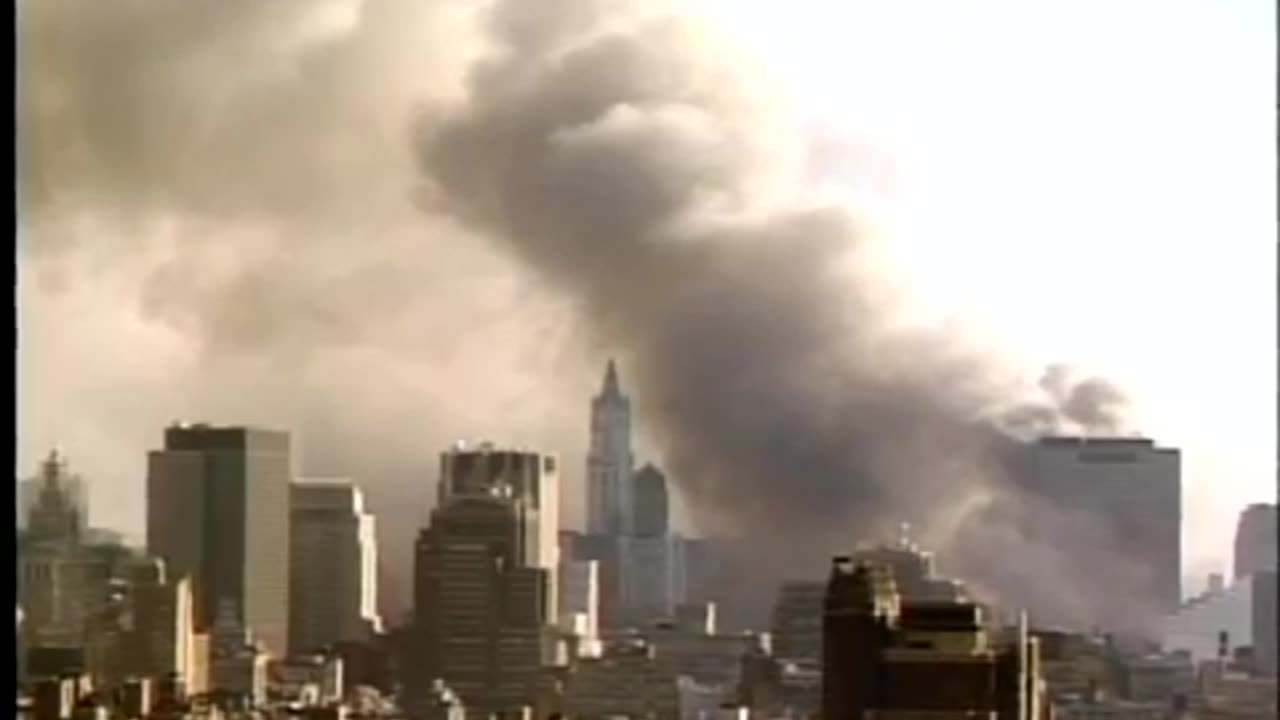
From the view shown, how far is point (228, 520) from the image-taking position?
2.14 meters

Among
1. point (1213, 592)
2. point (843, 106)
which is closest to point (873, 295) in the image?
point (843, 106)

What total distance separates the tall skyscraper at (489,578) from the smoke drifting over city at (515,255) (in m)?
0.04

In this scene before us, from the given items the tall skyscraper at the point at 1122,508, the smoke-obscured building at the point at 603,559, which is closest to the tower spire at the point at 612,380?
the smoke-obscured building at the point at 603,559

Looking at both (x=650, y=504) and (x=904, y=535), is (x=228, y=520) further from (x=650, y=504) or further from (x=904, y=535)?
Answer: (x=904, y=535)

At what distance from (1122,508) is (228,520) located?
0.84m

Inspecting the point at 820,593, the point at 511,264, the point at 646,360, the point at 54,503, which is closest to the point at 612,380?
the point at 646,360

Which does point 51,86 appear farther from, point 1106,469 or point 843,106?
point 1106,469

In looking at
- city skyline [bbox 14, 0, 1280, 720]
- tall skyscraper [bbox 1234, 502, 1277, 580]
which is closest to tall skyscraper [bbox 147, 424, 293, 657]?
city skyline [bbox 14, 0, 1280, 720]

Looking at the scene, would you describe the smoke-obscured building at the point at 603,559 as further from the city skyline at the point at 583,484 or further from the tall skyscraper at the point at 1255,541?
the tall skyscraper at the point at 1255,541

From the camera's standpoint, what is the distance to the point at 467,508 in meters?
2.05

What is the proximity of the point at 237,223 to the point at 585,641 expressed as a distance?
0.51 metres

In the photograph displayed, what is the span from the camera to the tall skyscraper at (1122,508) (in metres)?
1.78

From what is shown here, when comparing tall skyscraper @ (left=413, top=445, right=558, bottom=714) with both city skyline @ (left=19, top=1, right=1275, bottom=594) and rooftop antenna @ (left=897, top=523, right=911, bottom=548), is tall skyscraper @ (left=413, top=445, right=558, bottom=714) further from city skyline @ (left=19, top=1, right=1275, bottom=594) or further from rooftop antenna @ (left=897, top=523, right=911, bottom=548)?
rooftop antenna @ (left=897, top=523, right=911, bottom=548)

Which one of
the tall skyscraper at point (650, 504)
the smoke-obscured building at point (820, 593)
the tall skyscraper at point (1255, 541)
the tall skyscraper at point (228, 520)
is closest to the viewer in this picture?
the tall skyscraper at point (1255, 541)
